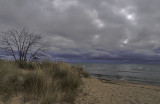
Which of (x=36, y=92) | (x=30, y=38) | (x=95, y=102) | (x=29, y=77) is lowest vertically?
(x=95, y=102)

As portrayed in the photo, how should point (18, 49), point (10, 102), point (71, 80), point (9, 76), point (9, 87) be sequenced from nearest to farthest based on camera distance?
point (10, 102) < point (9, 87) < point (9, 76) < point (71, 80) < point (18, 49)

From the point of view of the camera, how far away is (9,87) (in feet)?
11.7

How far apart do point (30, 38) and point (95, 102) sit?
10.9 m

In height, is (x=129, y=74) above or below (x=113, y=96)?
below

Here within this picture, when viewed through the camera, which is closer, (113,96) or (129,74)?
(113,96)

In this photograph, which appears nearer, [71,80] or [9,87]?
[9,87]

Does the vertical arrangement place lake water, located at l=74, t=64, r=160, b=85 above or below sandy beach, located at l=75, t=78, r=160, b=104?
below

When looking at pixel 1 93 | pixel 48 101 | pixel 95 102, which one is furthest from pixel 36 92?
pixel 95 102

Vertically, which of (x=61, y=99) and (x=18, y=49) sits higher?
(x=18, y=49)

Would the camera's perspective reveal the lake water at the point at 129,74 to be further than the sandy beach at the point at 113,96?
Yes

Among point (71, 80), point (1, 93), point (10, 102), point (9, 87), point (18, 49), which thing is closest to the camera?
point (10, 102)

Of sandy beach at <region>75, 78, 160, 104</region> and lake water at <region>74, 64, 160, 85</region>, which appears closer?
sandy beach at <region>75, 78, 160, 104</region>

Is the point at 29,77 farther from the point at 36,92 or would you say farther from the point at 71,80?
the point at 71,80

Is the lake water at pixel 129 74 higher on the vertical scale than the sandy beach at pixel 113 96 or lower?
lower
